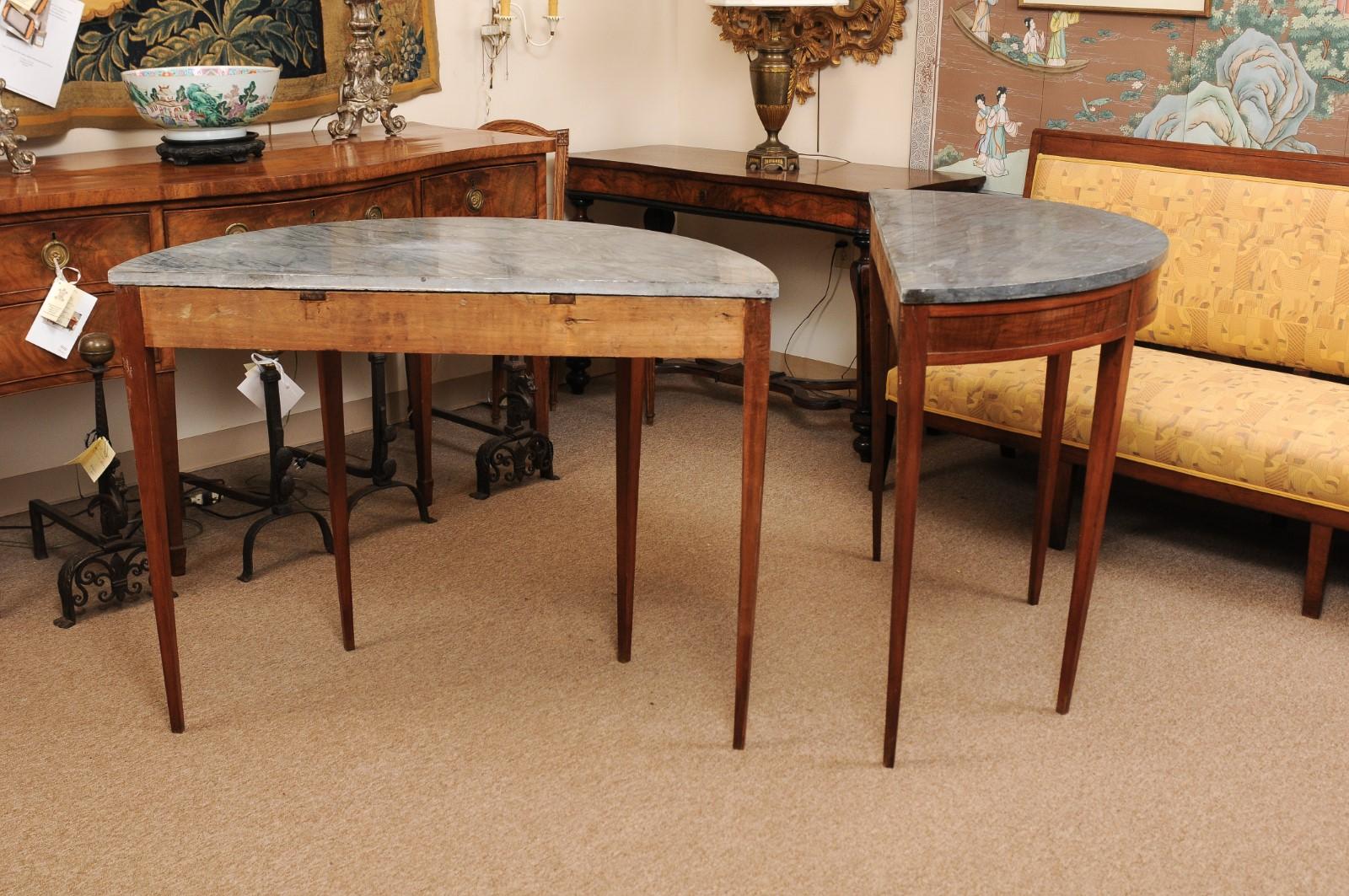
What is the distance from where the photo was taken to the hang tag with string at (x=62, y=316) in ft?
8.86

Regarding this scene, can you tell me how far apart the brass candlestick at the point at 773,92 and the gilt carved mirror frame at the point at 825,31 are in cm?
31

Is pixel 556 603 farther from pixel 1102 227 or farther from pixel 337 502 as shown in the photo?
pixel 1102 227

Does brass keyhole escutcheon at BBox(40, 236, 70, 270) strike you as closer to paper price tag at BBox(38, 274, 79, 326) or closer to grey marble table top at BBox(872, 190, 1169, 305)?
paper price tag at BBox(38, 274, 79, 326)

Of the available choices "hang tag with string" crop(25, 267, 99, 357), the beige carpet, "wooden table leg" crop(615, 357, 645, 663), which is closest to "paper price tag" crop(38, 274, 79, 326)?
"hang tag with string" crop(25, 267, 99, 357)

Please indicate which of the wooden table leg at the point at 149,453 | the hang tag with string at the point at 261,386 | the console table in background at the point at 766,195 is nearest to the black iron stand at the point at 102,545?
the hang tag with string at the point at 261,386

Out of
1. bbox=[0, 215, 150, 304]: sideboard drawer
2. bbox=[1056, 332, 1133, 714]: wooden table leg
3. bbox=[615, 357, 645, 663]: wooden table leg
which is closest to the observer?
bbox=[1056, 332, 1133, 714]: wooden table leg

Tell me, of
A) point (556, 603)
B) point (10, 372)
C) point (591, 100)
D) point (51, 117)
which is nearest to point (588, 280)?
point (556, 603)

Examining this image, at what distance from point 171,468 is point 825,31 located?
2.89 meters

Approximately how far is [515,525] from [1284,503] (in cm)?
196

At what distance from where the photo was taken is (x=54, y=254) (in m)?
2.74

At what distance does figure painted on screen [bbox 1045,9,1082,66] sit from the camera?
4012 millimetres

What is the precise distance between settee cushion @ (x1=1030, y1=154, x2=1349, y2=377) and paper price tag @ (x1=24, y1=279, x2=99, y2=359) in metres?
2.67

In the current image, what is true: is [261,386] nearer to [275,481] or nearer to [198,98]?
[275,481]

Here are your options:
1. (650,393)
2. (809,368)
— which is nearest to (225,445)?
(650,393)
